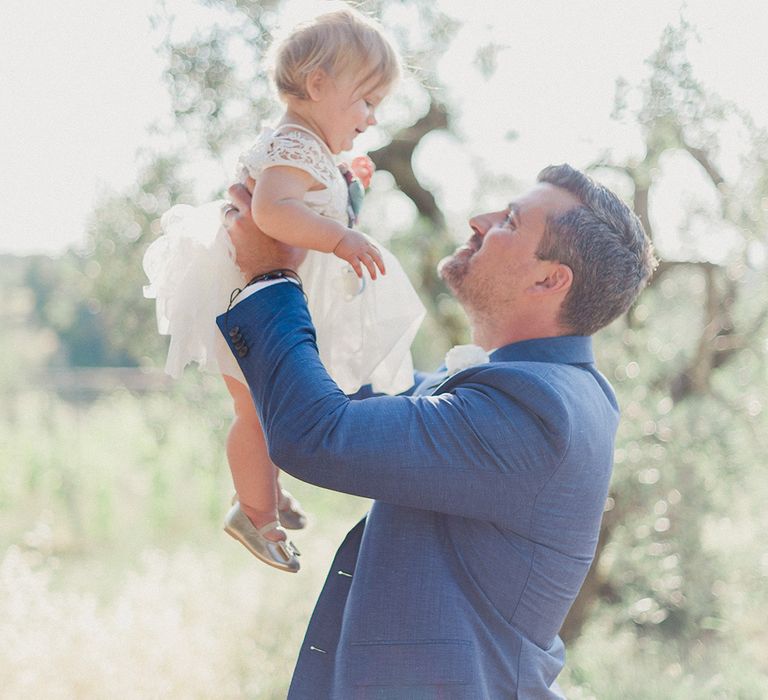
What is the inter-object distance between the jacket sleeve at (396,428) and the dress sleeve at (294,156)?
0.28m

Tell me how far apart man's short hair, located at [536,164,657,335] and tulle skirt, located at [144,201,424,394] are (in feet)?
1.14

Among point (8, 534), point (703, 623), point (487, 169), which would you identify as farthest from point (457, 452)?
point (8, 534)

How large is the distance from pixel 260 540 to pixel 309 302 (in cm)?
53

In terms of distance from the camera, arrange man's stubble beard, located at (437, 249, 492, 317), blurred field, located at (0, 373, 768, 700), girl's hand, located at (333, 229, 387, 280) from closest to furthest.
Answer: girl's hand, located at (333, 229, 387, 280), man's stubble beard, located at (437, 249, 492, 317), blurred field, located at (0, 373, 768, 700)

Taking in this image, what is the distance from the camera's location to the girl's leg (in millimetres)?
2051

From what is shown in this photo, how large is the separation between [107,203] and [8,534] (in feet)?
10.2

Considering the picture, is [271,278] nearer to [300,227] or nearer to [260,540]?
[300,227]

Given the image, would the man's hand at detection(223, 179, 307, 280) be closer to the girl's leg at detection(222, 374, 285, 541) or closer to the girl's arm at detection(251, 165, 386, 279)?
the girl's arm at detection(251, 165, 386, 279)

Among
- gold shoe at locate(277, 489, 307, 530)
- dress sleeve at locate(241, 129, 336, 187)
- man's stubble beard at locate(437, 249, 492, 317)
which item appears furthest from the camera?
gold shoe at locate(277, 489, 307, 530)

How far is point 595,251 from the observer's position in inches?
79.9

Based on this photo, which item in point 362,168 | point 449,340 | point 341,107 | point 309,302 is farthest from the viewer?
point 449,340

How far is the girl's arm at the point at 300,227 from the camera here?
1770mm

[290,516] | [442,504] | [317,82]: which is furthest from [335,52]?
[290,516]

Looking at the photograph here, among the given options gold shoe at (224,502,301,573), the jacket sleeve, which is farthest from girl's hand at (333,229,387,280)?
gold shoe at (224,502,301,573)
